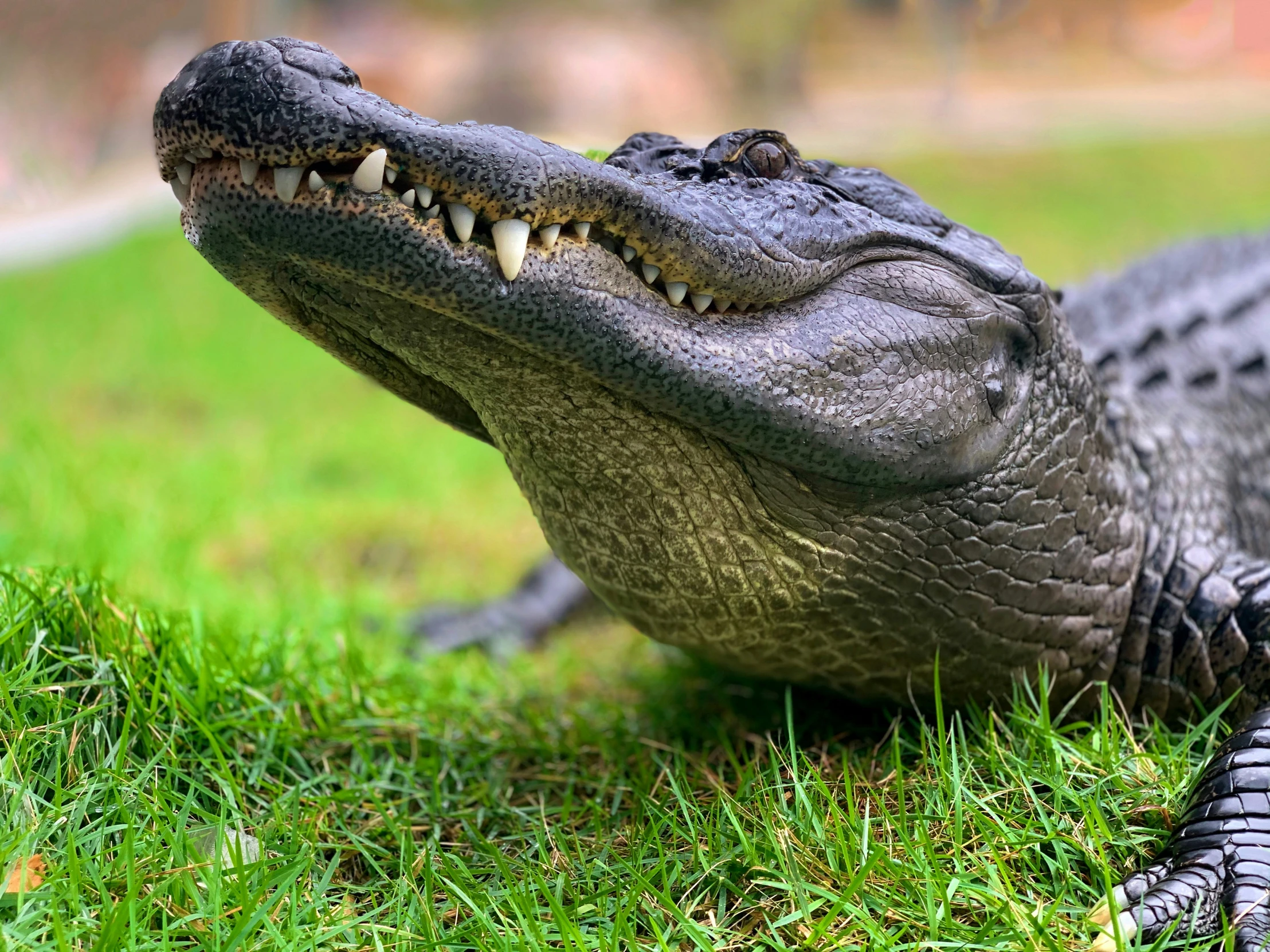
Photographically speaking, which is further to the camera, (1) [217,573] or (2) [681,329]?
(1) [217,573]

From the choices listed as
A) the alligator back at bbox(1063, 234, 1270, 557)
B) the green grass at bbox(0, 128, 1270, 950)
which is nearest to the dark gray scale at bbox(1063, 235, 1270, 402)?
the alligator back at bbox(1063, 234, 1270, 557)

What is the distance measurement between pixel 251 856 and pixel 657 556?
3.12 ft

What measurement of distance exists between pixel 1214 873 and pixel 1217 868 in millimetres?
11

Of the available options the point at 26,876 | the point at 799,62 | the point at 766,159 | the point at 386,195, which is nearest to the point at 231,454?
the point at 26,876

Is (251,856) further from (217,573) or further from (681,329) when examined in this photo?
(217,573)

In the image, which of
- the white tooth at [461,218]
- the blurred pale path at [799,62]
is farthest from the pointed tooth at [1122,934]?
the blurred pale path at [799,62]

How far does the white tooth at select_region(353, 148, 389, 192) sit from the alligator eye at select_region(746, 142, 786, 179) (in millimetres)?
794

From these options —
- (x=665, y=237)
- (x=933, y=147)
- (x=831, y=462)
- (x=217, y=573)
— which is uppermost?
(x=933, y=147)

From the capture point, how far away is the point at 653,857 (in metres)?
2.17

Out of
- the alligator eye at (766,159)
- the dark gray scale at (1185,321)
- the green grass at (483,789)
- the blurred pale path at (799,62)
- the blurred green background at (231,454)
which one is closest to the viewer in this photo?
the green grass at (483,789)

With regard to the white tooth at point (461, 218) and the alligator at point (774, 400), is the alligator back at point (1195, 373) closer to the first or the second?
the alligator at point (774, 400)

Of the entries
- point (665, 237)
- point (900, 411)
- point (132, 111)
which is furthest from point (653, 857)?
point (132, 111)

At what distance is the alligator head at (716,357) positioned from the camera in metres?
1.70

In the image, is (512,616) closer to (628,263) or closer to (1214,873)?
(628,263)
